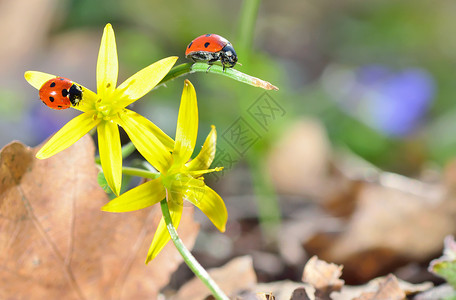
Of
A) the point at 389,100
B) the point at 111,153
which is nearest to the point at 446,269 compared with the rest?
the point at 111,153

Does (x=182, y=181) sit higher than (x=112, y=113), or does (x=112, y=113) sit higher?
(x=112, y=113)

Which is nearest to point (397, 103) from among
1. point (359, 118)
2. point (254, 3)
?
point (359, 118)

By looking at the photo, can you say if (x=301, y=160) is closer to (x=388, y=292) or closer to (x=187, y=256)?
(x=388, y=292)

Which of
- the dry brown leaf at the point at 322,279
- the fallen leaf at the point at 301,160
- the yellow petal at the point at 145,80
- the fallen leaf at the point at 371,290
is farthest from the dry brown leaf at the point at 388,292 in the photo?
the fallen leaf at the point at 301,160

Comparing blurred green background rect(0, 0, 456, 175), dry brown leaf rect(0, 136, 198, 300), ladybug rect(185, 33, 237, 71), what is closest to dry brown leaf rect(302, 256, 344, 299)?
dry brown leaf rect(0, 136, 198, 300)

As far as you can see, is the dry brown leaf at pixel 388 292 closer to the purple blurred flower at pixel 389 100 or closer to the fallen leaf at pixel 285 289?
the fallen leaf at pixel 285 289

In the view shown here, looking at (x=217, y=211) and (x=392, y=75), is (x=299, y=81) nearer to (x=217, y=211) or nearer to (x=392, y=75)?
(x=392, y=75)

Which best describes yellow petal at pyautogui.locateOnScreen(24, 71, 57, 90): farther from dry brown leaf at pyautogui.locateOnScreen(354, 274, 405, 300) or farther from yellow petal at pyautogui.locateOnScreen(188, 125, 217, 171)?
dry brown leaf at pyautogui.locateOnScreen(354, 274, 405, 300)
